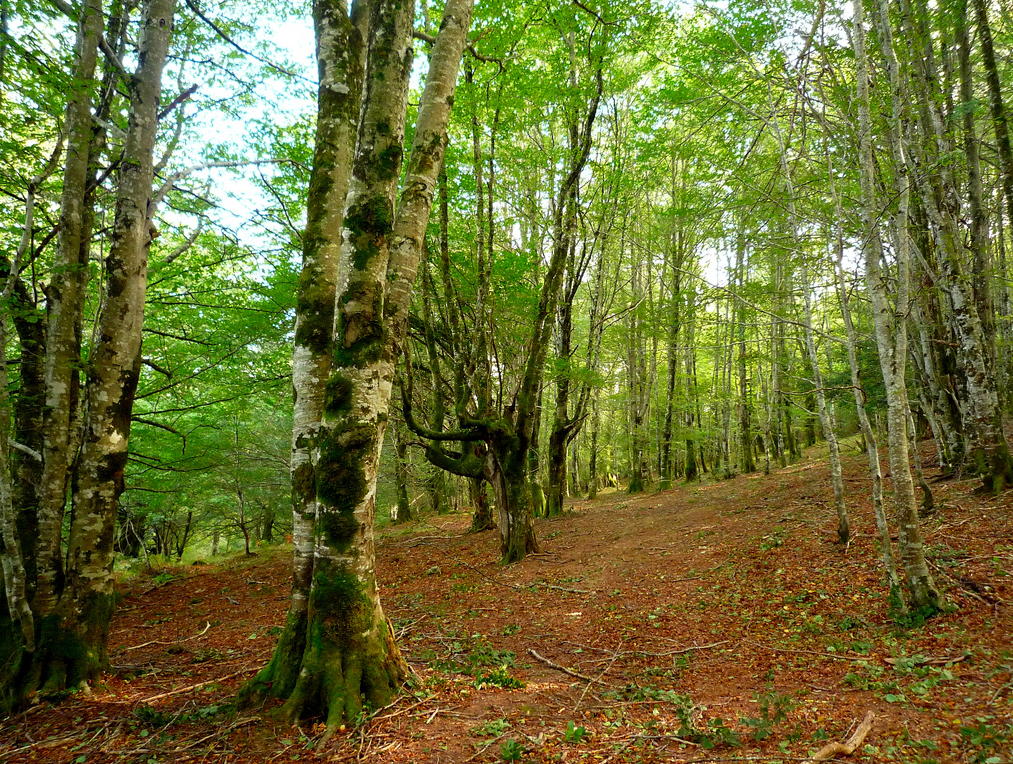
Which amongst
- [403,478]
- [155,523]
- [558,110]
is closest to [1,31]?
[558,110]

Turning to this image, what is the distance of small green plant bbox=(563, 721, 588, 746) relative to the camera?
317 cm

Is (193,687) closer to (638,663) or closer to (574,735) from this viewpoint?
(574,735)

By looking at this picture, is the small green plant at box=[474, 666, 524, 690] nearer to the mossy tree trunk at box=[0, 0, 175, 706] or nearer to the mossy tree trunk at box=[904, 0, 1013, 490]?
the mossy tree trunk at box=[0, 0, 175, 706]

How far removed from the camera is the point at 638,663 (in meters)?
4.79

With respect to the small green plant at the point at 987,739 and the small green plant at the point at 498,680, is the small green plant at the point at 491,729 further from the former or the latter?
the small green plant at the point at 987,739

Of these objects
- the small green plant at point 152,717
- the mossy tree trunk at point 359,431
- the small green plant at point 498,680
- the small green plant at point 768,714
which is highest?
the mossy tree trunk at point 359,431

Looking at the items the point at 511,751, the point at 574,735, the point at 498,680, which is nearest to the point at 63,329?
Answer: the point at 498,680

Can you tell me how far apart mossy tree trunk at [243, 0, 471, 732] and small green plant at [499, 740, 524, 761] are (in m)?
1.00

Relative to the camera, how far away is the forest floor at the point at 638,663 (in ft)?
10.1

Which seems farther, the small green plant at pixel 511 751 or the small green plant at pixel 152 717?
the small green plant at pixel 152 717

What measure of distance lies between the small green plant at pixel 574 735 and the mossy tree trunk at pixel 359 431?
133cm

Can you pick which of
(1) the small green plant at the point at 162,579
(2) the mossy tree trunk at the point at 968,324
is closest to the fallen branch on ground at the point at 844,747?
(2) the mossy tree trunk at the point at 968,324

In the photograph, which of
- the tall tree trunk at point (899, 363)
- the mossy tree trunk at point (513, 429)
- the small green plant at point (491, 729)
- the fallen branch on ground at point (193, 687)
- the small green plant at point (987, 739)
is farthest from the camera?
the mossy tree trunk at point (513, 429)

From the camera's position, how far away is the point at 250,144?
Answer: 31.4 ft
